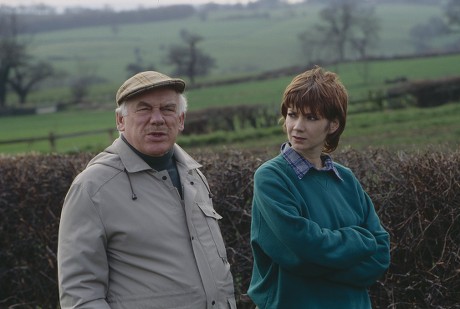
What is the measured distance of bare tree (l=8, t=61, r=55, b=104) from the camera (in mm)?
68125

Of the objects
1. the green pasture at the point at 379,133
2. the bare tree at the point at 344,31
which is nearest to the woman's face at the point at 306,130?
the green pasture at the point at 379,133

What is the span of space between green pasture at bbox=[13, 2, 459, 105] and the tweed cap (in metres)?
47.5

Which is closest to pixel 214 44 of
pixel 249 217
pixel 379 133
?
pixel 379 133

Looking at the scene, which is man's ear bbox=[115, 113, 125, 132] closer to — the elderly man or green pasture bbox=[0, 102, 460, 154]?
the elderly man

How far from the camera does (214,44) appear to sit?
295 ft

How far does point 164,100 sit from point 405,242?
2524mm

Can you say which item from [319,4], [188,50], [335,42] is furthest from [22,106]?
[319,4]

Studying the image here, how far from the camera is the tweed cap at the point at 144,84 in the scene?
3.26 m

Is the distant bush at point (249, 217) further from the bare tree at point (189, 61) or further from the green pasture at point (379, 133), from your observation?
the bare tree at point (189, 61)

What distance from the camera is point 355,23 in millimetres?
71375

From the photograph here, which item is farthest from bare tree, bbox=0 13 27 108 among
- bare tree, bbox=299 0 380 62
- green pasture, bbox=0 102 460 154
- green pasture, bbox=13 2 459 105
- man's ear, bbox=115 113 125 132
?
man's ear, bbox=115 113 125 132

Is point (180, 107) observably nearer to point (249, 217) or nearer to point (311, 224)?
point (311, 224)

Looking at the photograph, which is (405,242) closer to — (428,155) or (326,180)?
(428,155)

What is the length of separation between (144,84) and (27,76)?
6923 cm
